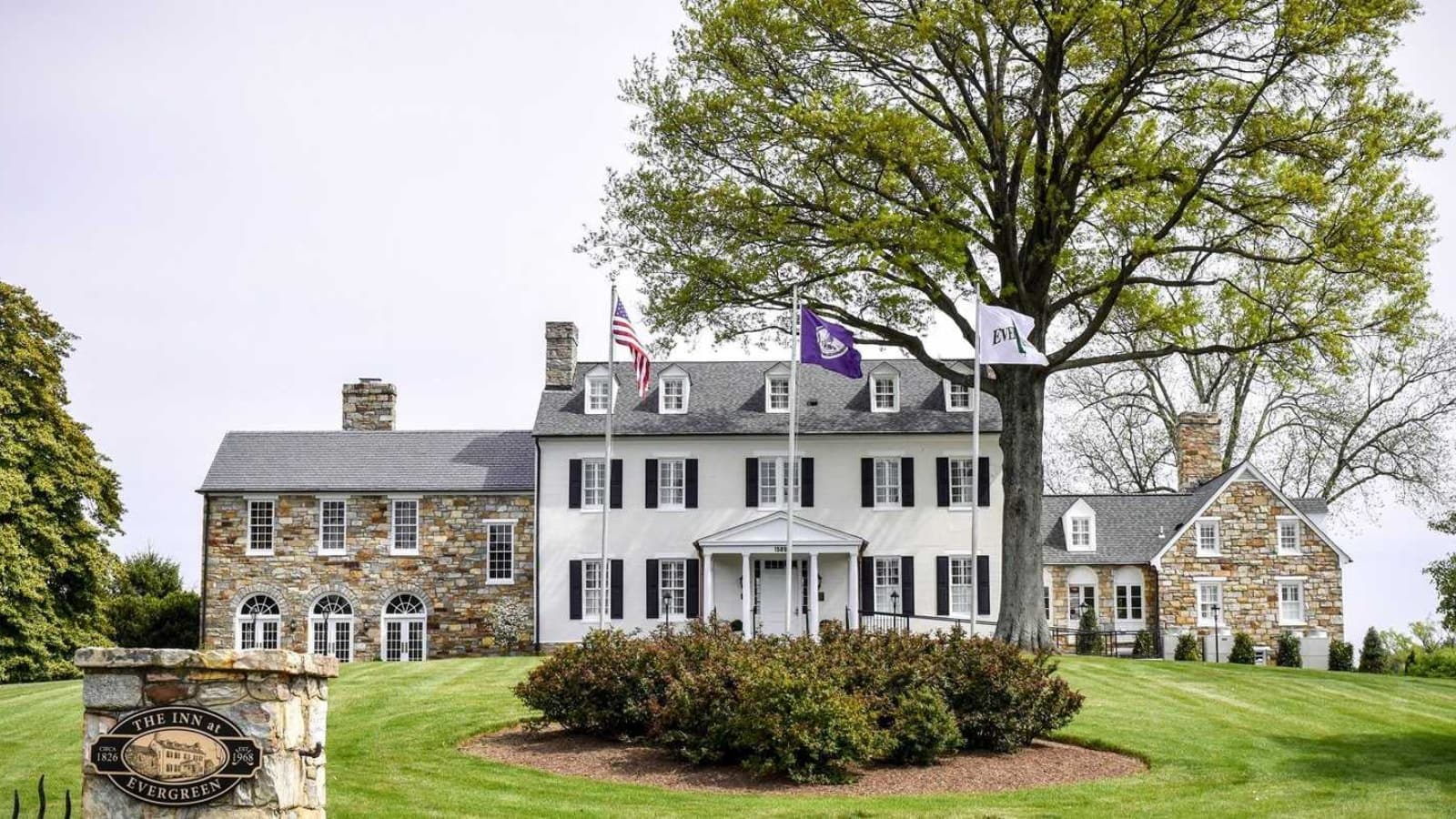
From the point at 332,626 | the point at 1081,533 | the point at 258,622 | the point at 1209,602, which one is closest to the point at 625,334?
the point at 332,626

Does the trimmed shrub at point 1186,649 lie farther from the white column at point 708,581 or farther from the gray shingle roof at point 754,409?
the white column at point 708,581

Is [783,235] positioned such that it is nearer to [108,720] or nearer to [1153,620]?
[1153,620]

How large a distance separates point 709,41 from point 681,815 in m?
16.3

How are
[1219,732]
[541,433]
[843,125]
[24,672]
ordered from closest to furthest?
[1219,732] < [843,125] < [24,672] < [541,433]

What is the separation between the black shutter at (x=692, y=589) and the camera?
35.0 m

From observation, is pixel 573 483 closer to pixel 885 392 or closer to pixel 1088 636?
pixel 885 392

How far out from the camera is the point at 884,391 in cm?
3578

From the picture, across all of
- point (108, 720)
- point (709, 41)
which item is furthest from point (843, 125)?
point (108, 720)

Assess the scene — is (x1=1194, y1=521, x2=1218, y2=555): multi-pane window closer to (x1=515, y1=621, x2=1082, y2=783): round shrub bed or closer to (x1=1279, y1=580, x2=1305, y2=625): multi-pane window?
(x1=1279, y1=580, x2=1305, y2=625): multi-pane window

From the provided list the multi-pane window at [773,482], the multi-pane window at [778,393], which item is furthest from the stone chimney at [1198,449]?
the multi-pane window at [773,482]

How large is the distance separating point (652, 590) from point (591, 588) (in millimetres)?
1475

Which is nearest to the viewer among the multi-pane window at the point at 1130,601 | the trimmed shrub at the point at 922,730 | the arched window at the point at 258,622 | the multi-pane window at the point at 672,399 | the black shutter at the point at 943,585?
the trimmed shrub at the point at 922,730

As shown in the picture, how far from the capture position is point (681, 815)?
12.4 m

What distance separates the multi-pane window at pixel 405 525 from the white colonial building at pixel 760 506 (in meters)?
3.02
